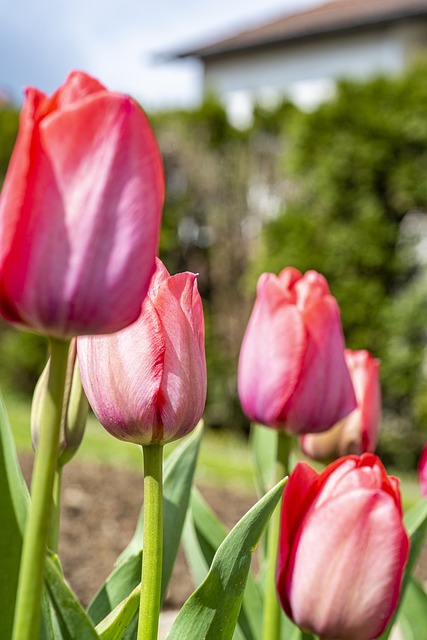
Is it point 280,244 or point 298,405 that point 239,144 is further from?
point 298,405

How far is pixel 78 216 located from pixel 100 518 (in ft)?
11.9

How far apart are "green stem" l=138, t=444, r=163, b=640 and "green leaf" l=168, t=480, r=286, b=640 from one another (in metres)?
0.04

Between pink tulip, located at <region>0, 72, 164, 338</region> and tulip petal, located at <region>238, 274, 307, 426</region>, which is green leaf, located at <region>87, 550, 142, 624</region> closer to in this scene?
tulip petal, located at <region>238, 274, 307, 426</region>

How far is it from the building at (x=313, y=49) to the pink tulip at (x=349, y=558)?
13.9 meters

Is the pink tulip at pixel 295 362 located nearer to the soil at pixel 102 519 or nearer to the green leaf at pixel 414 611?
the green leaf at pixel 414 611

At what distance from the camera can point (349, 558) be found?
874 mm

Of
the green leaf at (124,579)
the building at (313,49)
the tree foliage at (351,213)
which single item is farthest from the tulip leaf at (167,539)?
the building at (313,49)

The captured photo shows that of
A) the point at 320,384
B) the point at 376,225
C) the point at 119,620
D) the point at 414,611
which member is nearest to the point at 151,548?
the point at 119,620

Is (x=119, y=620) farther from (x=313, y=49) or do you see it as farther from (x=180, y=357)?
(x=313, y=49)

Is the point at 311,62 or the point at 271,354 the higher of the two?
the point at 271,354

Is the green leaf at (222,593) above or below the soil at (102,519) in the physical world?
above

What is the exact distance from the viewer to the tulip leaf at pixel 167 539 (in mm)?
1023

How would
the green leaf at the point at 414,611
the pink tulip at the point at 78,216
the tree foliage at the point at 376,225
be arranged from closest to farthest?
the pink tulip at the point at 78,216 < the green leaf at the point at 414,611 < the tree foliage at the point at 376,225

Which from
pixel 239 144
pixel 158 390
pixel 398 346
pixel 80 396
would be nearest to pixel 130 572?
pixel 80 396
